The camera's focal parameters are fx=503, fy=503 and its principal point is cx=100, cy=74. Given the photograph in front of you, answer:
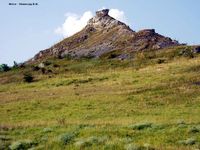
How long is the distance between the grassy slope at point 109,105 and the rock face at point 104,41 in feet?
24.7

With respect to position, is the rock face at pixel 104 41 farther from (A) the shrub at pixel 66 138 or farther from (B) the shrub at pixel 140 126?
(A) the shrub at pixel 66 138

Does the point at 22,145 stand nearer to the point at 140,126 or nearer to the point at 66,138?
the point at 66,138

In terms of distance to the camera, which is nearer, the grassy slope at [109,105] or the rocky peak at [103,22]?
the grassy slope at [109,105]

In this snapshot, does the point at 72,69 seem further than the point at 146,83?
Yes

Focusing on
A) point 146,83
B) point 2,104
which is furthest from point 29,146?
point 146,83

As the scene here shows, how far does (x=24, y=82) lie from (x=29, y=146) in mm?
52097

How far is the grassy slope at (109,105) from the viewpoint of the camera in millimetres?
23906

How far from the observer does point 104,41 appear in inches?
4129

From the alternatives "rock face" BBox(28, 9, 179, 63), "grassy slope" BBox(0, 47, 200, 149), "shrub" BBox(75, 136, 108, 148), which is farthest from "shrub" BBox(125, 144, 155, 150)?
"rock face" BBox(28, 9, 179, 63)

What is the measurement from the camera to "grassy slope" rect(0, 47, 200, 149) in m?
23.9

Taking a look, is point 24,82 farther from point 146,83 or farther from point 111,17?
point 111,17

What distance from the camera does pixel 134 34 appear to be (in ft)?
335

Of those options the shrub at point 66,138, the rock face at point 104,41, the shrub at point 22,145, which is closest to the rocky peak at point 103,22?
the rock face at point 104,41

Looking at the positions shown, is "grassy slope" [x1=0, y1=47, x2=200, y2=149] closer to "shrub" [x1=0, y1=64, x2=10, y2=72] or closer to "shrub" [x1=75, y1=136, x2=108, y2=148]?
"shrub" [x1=75, y1=136, x2=108, y2=148]
